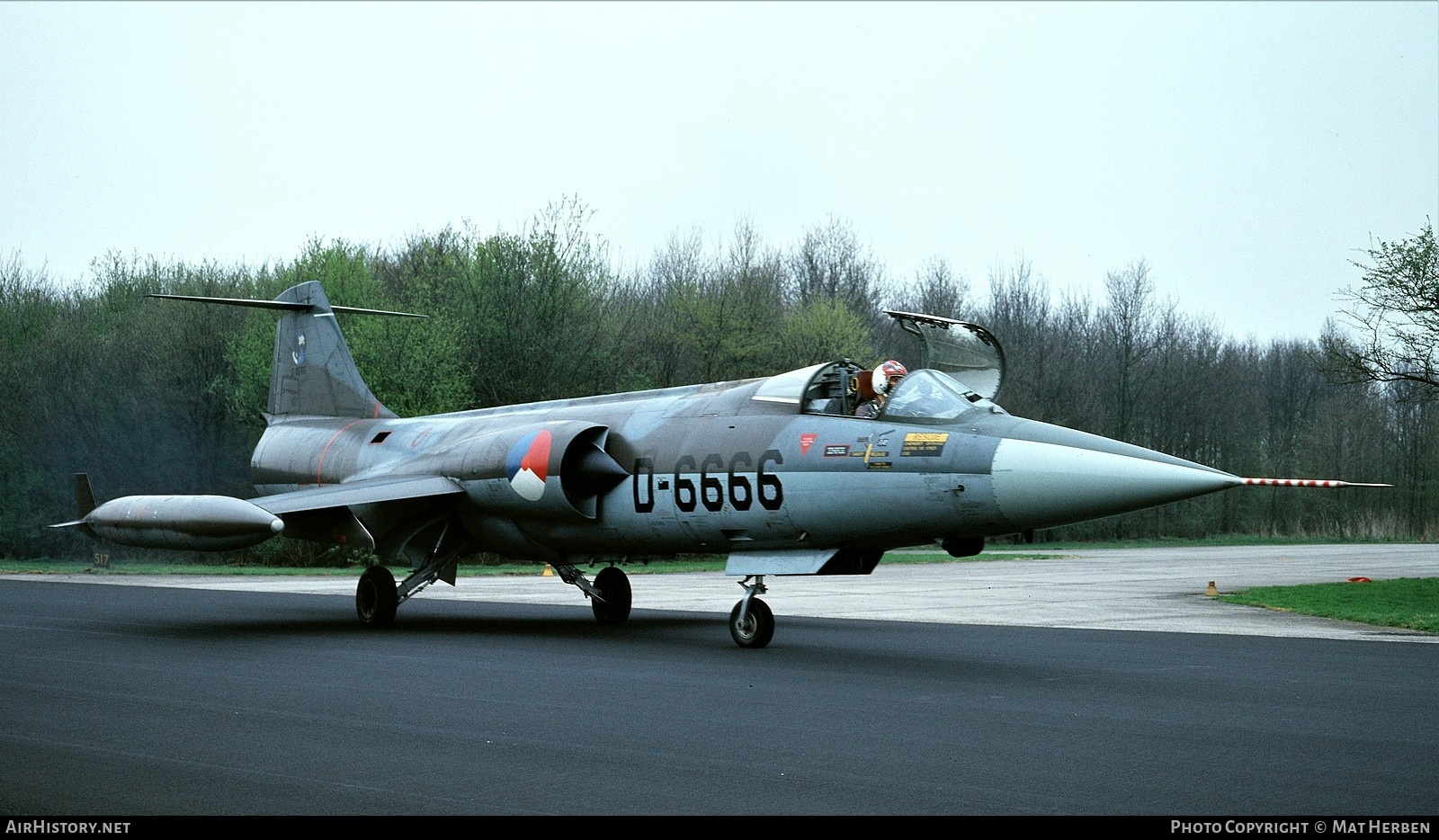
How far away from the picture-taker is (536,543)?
586 inches

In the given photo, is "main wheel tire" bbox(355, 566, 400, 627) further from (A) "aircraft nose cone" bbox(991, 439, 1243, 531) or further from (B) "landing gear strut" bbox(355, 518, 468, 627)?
(A) "aircraft nose cone" bbox(991, 439, 1243, 531)

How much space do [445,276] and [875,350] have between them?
70.6 feet

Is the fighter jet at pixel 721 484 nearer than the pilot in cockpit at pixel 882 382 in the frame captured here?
Yes

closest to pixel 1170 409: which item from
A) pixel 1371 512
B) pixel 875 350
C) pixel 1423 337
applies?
pixel 1371 512

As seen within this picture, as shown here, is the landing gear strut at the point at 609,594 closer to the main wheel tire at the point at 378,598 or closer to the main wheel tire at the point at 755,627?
the main wheel tire at the point at 378,598

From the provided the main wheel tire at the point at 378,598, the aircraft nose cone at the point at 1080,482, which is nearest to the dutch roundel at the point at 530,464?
the main wheel tire at the point at 378,598

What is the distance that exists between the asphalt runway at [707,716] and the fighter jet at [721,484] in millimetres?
985

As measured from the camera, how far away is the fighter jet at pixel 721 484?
1104cm

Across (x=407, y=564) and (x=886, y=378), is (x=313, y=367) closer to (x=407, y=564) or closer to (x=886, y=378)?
(x=407, y=564)

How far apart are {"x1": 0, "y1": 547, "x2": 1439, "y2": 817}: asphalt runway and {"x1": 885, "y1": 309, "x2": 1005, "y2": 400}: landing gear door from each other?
267cm

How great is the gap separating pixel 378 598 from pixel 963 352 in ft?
23.3

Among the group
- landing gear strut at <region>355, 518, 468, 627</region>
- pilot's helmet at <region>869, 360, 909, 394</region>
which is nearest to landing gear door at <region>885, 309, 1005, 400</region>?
pilot's helmet at <region>869, 360, 909, 394</region>

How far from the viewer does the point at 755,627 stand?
12766 mm
